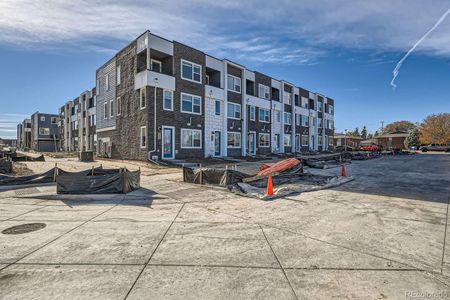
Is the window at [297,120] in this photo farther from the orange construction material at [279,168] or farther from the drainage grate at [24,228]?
the drainage grate at [24,228]

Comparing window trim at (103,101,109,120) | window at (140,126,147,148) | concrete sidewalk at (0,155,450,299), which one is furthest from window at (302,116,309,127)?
concrete sidewalk at (0,155,450,299)

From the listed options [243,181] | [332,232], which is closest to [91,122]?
[243,181]

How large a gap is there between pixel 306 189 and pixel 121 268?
308 inches

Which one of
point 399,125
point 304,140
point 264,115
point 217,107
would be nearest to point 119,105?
point 217,107

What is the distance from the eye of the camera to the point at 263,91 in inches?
1350

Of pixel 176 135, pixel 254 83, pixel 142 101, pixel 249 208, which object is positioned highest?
pixel 254 83

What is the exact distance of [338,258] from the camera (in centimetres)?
396

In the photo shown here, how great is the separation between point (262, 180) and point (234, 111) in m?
19.3

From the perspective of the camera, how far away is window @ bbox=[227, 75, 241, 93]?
2870cm

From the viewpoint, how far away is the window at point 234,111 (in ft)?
93.4

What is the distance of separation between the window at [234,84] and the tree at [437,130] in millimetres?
57119

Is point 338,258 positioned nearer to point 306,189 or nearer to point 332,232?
point 332,232

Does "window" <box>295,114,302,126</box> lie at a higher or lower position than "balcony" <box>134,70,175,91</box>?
lower

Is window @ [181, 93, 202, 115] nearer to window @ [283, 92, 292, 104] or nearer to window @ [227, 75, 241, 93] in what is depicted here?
window @ [227, 75, 241, 93]
